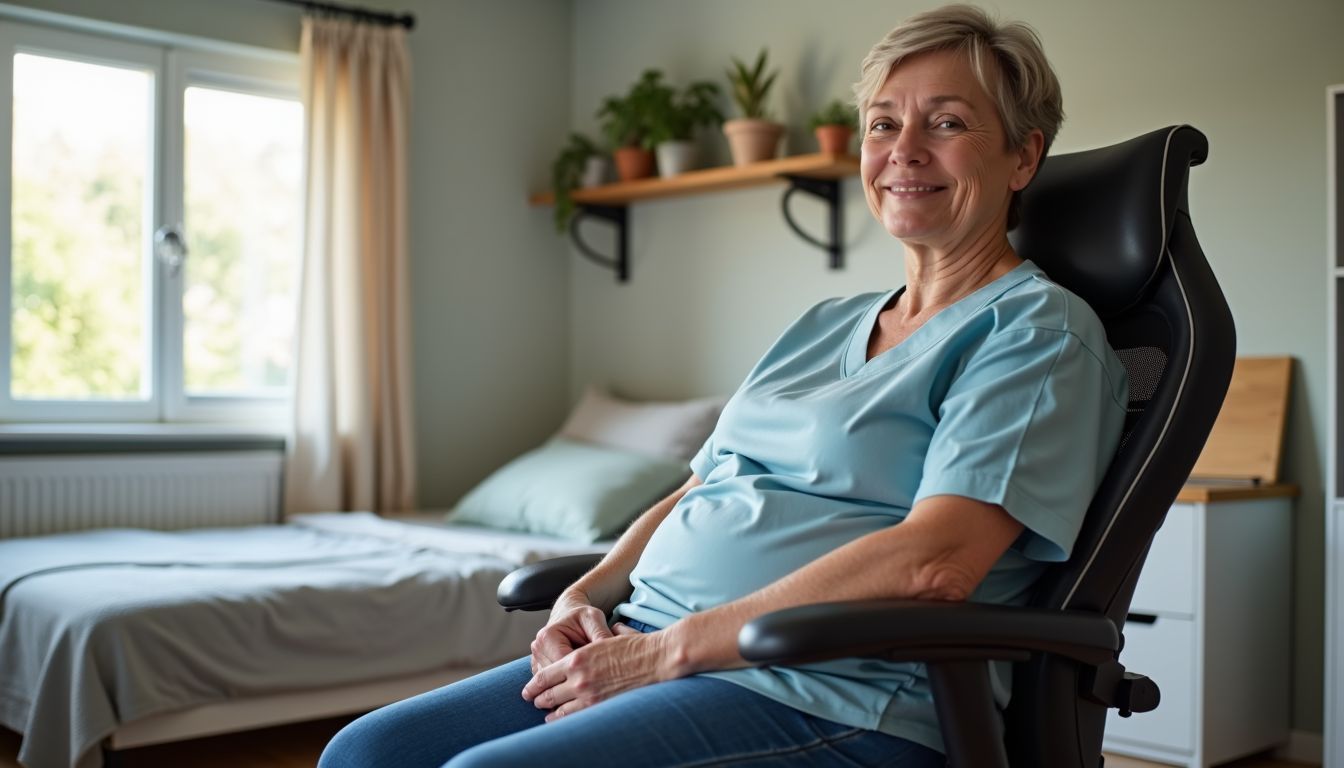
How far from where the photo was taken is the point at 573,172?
14.3 ft

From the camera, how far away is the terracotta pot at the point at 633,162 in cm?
412

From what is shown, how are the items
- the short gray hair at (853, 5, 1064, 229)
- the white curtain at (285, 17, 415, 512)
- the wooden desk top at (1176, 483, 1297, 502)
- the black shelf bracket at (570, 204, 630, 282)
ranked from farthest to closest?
the black shelf bracket at (570, 204, 630, 282), the white curtain at (285, 17, 415, 512), the wooden desk top at (1176, 483, 1297, 502), the short gray hair at (853, 5, 1064, 229)

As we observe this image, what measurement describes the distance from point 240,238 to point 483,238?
837 mm

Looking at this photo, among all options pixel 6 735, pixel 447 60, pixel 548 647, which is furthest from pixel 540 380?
pixel 548 647

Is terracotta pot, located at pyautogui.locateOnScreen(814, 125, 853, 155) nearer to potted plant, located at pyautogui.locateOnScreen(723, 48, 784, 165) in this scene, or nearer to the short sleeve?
potted plant, located at pyautogui.locateOnScreen(723, 48, 784, 165)

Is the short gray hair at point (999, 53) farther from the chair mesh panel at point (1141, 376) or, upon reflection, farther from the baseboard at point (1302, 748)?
the baseboard at point (1302, 748)

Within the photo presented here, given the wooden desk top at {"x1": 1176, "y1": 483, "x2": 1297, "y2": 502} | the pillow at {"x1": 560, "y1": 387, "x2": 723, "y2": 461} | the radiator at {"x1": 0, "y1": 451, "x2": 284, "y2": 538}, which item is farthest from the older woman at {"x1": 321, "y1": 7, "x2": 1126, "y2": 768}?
the radiator at {"x1": 0, "y1": 451, "x2": 284, "y2": 538}

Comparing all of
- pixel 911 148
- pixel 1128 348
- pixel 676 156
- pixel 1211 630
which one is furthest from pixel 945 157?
pixel 676 156

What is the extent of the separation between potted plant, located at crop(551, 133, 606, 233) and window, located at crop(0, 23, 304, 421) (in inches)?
32.5

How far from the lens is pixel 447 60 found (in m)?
4.30

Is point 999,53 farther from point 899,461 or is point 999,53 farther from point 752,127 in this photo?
point 752,127

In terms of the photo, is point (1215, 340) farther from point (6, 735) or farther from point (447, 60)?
→ point (447, 60)

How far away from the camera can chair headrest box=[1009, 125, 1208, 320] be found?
141cm

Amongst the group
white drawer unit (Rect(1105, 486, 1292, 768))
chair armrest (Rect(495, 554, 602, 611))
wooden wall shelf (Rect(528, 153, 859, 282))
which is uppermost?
wooden wall shelf (Rect(528, 153, 859, 282))
